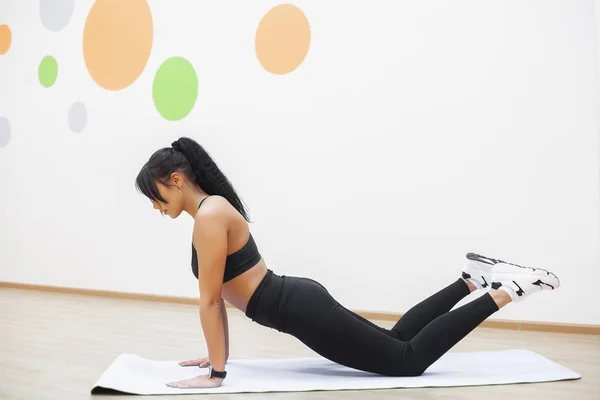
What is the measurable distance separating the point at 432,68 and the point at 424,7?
346 mm

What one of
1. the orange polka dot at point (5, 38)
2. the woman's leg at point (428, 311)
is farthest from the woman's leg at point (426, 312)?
the orange polka dot at point (5, 38)

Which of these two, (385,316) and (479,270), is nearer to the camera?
(479,270)

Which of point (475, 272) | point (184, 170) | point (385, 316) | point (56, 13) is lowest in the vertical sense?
point (385, 316)

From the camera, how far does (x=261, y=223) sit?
400 centimetres

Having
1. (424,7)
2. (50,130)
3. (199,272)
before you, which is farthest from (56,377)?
(50,130)

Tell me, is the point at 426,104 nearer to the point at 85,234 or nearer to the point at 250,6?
the point at 250,6

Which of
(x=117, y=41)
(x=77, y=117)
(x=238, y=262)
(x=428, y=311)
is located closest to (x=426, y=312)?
(x=428, y=311)

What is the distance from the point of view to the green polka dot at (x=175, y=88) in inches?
169

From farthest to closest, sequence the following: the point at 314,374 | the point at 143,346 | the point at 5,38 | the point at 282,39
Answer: the point at 5,38, the point at 282,39, the point at 143,346, the point at 314,374

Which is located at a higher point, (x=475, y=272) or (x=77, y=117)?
(x=77, y=117)

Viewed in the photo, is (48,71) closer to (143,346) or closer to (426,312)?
(143,346)

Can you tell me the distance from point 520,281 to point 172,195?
3.65 feet

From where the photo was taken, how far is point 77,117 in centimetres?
477

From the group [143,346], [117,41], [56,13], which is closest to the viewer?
[143,346]
